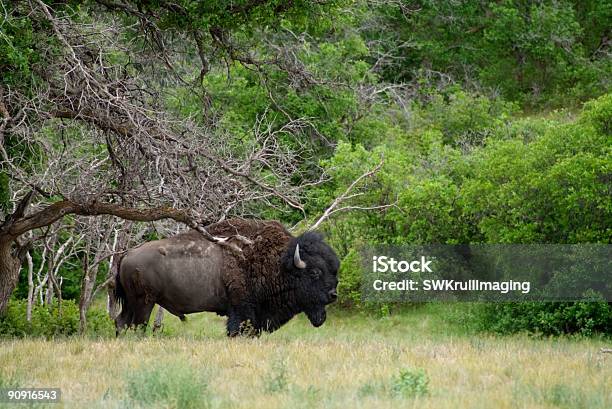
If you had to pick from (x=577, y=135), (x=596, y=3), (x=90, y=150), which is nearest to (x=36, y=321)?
(x=90, y=150)

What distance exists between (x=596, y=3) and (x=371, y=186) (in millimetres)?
25867

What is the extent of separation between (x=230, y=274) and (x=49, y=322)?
4.43m

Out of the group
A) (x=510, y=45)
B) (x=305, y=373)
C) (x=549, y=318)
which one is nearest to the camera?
(x=305, y=373)

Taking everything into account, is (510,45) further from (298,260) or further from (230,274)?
(230,274)

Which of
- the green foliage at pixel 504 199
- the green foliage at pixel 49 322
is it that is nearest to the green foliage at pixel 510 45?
the green foliage at pixel 504 199

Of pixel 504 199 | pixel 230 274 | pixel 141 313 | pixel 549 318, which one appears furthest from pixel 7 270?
pixel 549 318

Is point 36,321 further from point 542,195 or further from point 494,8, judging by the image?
point 494,8

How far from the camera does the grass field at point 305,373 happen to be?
33.9ft

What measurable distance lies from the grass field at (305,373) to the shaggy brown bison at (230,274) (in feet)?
6.17

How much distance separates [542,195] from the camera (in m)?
21.8

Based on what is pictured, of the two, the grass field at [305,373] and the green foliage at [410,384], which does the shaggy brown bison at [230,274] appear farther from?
the green foliage at [410,384]

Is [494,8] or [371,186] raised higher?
[494,8]

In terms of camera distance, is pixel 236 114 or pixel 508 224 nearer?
pixel 508 224

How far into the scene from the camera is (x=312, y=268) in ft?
61.3
